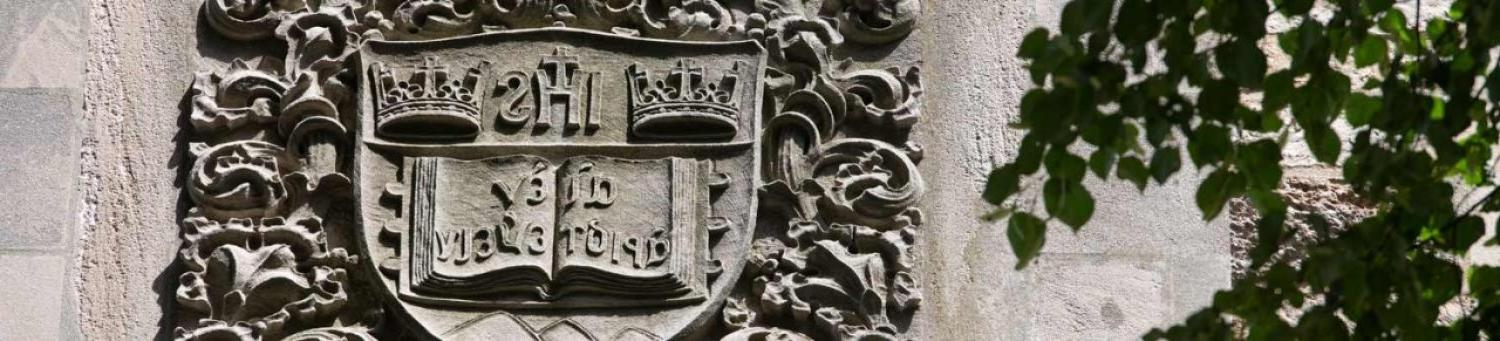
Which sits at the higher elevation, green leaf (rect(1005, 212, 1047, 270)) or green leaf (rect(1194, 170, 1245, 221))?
green leaf (rect(1194, 170, 1245, 221))

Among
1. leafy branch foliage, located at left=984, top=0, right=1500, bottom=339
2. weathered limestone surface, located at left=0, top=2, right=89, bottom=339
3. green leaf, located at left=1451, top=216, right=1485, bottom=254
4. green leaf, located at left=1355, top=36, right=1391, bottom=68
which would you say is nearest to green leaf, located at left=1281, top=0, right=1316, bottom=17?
leafy branch foliage, located at left=984, top=0, right=1500, bottom=339

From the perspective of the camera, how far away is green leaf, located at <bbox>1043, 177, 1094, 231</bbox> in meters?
5.46

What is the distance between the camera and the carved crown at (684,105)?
7750 mm

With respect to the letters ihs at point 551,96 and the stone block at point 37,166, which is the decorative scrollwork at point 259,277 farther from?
the letters ihs at point 551,96

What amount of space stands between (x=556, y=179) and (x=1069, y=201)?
2.49 metres

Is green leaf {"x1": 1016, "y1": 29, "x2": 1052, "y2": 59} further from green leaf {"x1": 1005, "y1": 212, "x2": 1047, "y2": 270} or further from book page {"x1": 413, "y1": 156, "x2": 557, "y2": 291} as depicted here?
book page {"x1": 413, "y1": 156, "x2": 557, "y2": 291}

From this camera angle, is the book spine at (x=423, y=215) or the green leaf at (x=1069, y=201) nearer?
the green leaf at (x=1069, y=201)

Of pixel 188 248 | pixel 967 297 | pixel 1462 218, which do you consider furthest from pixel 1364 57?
pixel 188 248

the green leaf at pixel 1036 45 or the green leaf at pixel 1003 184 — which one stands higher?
the green leaf at pixel 1036 45

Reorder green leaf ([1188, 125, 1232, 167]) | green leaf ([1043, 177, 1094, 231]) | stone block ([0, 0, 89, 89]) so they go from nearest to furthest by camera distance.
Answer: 1. green leaf ([1043, 177, 1094, 231])
2. green leaf ([1188, 125, 1232, 167])
3. stone block ([0, 0, 89, 89])

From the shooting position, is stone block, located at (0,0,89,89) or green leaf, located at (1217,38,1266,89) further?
stone block, located at (0,0,89,89)

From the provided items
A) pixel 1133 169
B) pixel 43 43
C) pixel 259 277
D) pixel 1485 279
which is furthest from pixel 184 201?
pixel 1485 279

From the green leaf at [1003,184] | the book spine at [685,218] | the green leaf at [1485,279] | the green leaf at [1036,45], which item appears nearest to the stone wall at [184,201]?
the book spine at [685,218]

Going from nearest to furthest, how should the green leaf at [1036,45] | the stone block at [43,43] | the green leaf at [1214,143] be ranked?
the green leaf at [1036,45]
the green leaf at [1214,143]
the stone block at [43,43]
